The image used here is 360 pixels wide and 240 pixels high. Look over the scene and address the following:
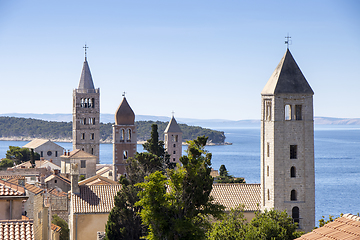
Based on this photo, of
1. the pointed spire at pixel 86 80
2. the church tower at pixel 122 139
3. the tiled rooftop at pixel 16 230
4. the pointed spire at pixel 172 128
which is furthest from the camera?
the pointed spire at pixel 172 128

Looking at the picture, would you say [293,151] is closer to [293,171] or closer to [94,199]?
[293,171]

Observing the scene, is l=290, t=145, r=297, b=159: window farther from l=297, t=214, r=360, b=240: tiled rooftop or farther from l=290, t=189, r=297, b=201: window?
l=297, t=214, r=360, b=240: tiled rooftop

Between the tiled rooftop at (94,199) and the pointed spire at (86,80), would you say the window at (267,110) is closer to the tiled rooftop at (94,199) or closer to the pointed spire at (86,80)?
the tiled rooftop at (94,199)

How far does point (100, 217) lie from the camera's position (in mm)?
29031

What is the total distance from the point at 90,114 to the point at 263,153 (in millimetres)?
42874

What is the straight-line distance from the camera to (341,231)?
11.4 metres

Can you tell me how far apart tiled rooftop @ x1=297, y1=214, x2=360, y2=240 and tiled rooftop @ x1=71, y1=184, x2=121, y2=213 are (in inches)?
752

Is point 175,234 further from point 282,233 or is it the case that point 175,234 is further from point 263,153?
point 263,153

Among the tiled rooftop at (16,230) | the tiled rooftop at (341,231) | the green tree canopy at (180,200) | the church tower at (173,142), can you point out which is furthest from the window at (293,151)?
the church tower at (173,142)

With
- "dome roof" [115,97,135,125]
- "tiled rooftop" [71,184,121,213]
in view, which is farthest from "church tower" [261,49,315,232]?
"dome roof" [115,97,135,125]

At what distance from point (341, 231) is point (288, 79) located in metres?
18.5

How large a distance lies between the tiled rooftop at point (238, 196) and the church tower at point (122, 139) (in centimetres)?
1992

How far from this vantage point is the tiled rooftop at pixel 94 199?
29141 millimetres

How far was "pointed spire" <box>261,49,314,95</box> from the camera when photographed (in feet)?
95.0
